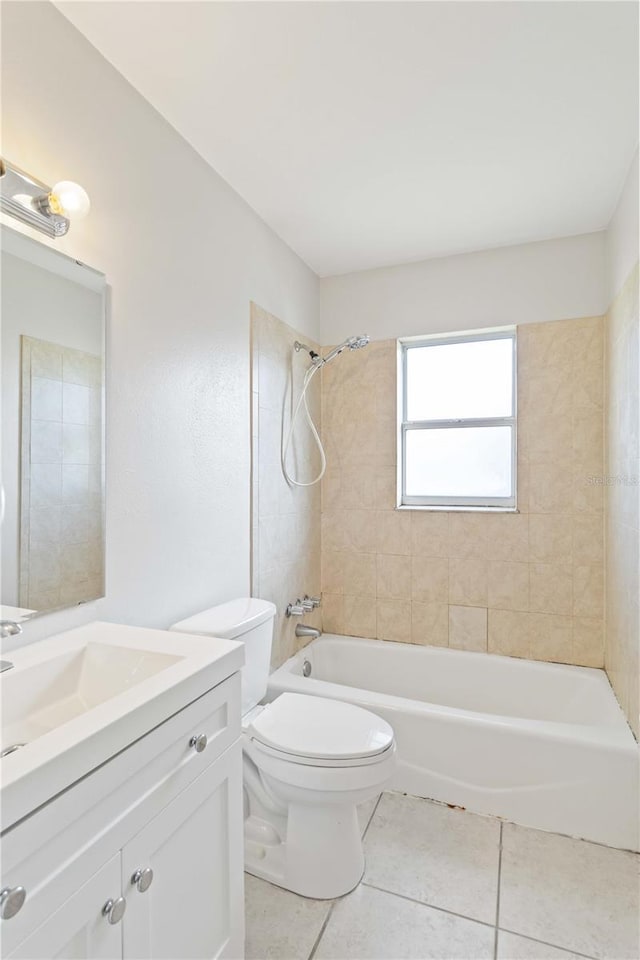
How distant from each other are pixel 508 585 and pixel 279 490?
128 cm

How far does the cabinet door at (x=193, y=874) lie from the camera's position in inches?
35.4

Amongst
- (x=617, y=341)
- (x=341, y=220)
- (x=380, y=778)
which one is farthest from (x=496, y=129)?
(x=380, y=778)

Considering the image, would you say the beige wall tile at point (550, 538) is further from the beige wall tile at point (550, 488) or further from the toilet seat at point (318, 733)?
the toilet seat at point (318, 733)

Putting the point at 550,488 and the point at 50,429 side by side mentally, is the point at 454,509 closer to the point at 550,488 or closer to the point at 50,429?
the point at 550,488

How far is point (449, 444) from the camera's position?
111 inches

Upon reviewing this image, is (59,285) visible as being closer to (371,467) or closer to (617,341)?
(371,467)

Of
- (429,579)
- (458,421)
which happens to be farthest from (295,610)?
(458,421)

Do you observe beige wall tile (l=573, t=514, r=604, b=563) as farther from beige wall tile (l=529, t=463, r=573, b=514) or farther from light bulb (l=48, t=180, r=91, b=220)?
light bulb (l=48, t=180, r=91, b=220)

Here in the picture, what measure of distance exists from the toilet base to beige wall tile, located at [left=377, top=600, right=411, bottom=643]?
1228 mm

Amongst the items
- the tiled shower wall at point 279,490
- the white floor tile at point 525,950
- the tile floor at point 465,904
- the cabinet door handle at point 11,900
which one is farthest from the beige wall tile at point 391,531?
the cabinet door handle at point 11,900

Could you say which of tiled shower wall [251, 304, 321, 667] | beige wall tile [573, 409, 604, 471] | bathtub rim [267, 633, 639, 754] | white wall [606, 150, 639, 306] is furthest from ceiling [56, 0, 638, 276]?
bathtub rim [267, 633, 639, 754]

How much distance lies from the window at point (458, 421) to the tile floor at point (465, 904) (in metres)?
1.49

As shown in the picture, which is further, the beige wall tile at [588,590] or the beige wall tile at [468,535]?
the beige wall tile at [468,535]

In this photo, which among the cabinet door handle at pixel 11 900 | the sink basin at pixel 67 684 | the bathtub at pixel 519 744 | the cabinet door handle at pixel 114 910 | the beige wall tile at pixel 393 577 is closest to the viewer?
the cabinet door handle at pixel 11 900
